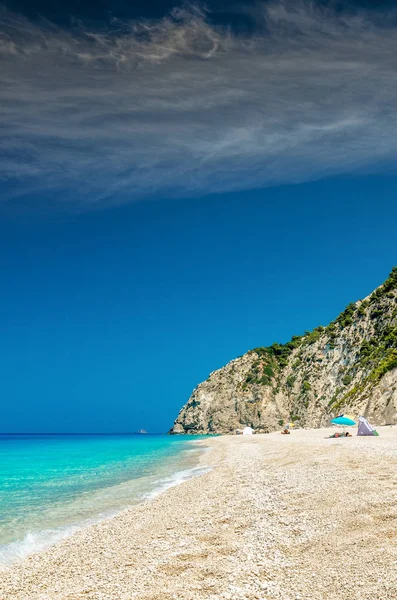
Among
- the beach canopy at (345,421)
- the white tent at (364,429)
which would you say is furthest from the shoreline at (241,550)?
the beach canopy at (345,421)

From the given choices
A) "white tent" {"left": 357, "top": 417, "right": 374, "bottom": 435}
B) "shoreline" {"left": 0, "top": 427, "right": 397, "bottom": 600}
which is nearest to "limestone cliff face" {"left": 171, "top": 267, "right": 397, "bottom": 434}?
"white tent" {"left": 357, "top": 417, "right": 374, "bottom": 435}

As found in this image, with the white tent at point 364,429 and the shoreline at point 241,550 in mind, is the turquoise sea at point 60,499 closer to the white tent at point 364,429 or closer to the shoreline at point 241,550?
the shoreline at point 241,550

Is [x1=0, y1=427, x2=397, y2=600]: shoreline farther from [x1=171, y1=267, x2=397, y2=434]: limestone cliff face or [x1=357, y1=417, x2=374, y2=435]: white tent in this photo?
[x1=171, y1=267, x2=397, y2=434]: limestone cliff face

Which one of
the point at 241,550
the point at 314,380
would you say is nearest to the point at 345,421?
the point at 241,550

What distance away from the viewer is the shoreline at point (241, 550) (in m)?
6.60

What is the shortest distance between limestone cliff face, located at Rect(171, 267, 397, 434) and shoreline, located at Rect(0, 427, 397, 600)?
40.7 metres

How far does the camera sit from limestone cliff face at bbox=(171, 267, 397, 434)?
5912cm

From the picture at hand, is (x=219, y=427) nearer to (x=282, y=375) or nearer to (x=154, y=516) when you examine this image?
(x=282, y=375)

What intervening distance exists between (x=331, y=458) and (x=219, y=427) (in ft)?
338

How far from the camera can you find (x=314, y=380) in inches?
3671

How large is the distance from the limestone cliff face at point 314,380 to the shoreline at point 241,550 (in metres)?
40.7

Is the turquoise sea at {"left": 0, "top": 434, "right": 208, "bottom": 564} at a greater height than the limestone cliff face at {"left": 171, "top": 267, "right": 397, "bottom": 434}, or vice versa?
the limestone cliff face at {"left": 171, "top": 267, "right": 397, "bottom": 434}

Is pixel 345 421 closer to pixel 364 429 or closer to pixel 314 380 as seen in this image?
pixel 364 429

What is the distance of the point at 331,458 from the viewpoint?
19.1 metres
